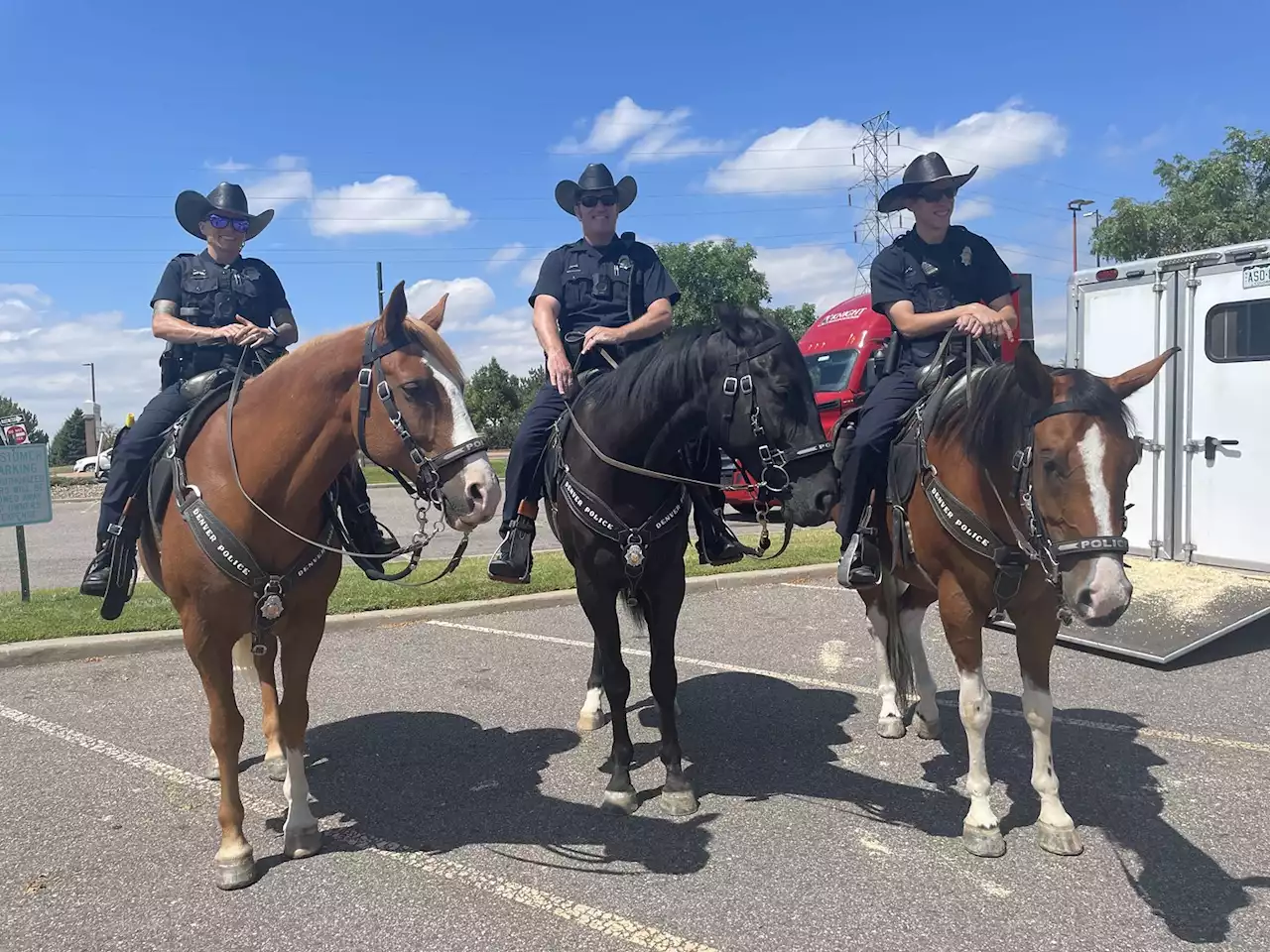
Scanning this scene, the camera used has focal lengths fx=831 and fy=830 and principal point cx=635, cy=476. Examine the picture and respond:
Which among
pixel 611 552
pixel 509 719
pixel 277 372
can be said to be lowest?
pixel 509 719

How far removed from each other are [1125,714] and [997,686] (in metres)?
0.84

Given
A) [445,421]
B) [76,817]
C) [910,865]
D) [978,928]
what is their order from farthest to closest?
1. [76,817]
2. [910,865]
3. [445,421]
4. [978,928]

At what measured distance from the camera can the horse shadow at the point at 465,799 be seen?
12.2 ft

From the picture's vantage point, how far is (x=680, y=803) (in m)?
4.01

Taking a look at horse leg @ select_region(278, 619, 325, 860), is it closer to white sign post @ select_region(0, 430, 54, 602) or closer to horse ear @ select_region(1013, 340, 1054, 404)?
horse ear @ select_region(1013, 340, 1054, 404)

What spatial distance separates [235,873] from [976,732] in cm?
321

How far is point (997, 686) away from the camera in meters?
5.87

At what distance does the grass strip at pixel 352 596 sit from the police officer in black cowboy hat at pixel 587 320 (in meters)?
2.63

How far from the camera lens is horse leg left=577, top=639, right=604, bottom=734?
523 cm

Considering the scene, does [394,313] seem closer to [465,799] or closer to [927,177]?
[465,799]

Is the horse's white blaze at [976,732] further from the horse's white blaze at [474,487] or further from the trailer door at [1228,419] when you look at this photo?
the trailer door at [1228,419]

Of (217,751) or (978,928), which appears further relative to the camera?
(217,751)

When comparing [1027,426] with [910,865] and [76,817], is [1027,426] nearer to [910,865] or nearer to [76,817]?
[910,865]

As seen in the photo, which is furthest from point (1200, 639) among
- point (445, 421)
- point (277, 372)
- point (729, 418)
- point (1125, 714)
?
point (277, 372)
